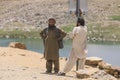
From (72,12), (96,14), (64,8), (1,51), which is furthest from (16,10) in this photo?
(72,12)

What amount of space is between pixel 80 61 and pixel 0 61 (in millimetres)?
4115

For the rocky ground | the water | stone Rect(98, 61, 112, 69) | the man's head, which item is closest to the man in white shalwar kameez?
the man's head

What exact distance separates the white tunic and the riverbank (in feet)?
2.48

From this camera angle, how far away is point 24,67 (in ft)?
61.1

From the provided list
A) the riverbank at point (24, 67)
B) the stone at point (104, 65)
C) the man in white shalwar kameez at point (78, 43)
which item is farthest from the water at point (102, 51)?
the man in white shalwar kameez at point (78, 43)

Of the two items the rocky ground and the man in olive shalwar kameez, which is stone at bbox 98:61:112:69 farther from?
the rocky ground

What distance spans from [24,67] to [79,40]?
10.5 ft

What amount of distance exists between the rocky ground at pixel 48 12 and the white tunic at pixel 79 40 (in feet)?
154

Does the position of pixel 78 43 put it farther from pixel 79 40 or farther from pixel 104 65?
pixel 104 65

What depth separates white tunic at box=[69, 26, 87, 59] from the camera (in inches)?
643

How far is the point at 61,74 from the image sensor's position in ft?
53.5

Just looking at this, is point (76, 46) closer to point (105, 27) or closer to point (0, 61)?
point (0, 61)

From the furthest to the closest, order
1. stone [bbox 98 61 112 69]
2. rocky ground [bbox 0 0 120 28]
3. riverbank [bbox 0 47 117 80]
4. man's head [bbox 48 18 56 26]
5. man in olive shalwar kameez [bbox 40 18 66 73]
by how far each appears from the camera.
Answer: rocky ground [bbox 0 0 120 28] < stone [bbox 98 61 112 69] < man in olive shalwar kameez [bbox 40 18 66 73] < man's head [bbox 48 18 56 26] < riverbank [bbox 0 47 117 80]

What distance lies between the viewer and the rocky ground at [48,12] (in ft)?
219
